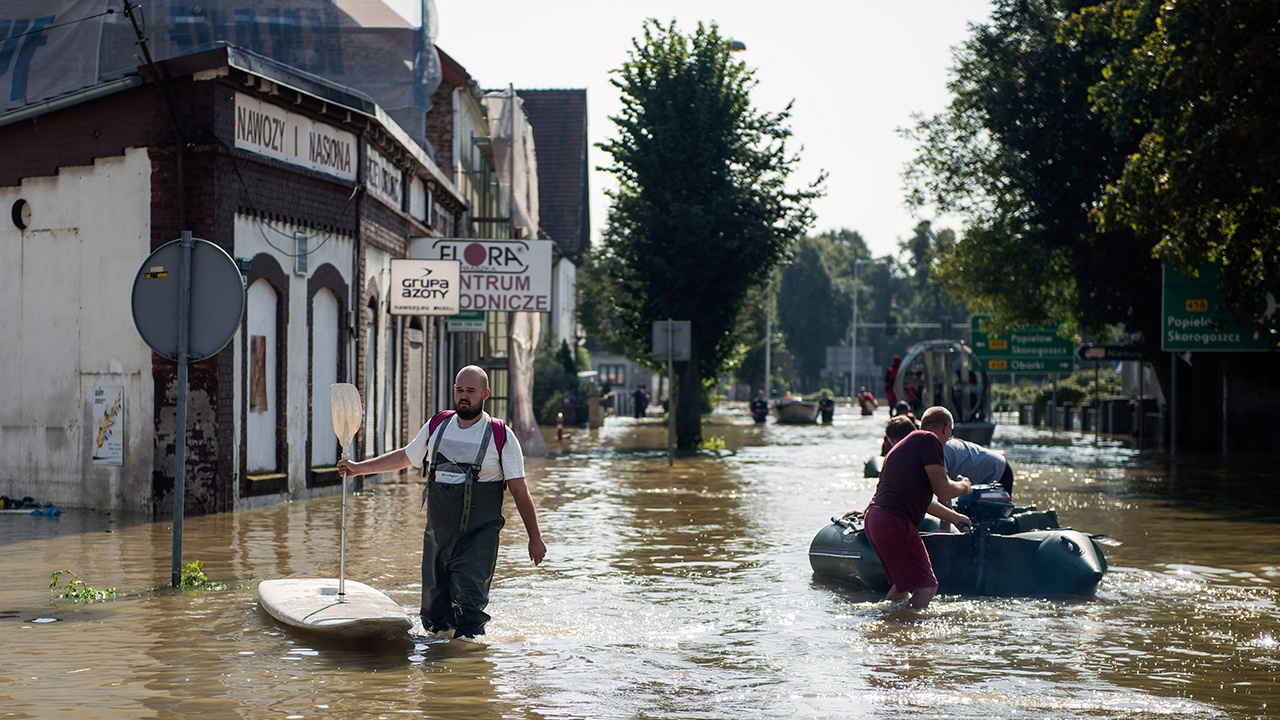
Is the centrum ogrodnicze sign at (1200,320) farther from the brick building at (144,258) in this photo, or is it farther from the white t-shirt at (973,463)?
the white t-shirt at (973,463)

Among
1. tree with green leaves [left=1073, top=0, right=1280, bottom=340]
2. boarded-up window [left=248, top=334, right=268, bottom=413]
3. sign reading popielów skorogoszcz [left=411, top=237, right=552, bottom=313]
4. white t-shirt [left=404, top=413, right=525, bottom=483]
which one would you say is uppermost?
tree with green leaves [left=1073, top=0, right=1280, bottom=340]

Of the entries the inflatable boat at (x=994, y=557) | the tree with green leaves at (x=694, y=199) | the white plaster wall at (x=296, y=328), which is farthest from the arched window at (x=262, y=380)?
the tree with green leaves at (x=694, y=199)

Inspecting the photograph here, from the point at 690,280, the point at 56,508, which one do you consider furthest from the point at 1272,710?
the point at 690,280

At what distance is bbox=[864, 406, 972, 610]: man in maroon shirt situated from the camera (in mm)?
11109

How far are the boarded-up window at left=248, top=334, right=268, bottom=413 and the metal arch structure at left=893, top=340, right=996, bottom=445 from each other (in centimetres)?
2756

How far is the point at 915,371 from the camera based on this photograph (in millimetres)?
45969

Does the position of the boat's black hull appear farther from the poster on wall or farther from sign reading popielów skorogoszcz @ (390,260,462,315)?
sign reading popielów skorogoszcz @ (390,260,462,315)

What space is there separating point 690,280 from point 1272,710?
110 feet

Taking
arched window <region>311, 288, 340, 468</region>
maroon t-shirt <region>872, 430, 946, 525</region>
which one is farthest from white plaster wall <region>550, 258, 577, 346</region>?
maroon t-shirt <region>872, 430, 946, 525</region>

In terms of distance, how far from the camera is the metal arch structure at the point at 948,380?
44.8 meters

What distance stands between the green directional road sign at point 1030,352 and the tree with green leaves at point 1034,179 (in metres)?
12.2

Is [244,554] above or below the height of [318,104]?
below

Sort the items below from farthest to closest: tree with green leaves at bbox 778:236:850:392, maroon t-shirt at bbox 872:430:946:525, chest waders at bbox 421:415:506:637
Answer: tree with green leaves at bbox 778:236:850:392
maroon t-shirt at bbox 872:430:946:525
chest waders at bbox 421:415:506:637

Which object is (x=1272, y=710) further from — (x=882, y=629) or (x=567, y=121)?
(x=567, y=121)
